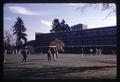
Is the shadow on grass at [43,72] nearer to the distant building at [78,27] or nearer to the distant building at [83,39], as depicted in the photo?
the distant building at [83,39]

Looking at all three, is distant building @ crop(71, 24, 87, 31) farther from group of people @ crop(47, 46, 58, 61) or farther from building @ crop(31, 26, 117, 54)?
group of people @ crop(47, 46, 58, 61)

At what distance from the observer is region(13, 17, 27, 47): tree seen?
16.5 m

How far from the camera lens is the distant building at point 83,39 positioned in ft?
54.9

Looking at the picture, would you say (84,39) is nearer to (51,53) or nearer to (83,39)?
(83,39)

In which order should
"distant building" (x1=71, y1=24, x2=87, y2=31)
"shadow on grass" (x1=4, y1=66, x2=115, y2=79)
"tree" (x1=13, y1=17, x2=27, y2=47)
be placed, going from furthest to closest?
"distant building" (x1=71, y1=24, x2=87, y2=31)
"shadow on grass" (x1=4, y1=66, x2=115, y2=79)
"tree" (x1=13, y1=17, x2=27, y2=47)

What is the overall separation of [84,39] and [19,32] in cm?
230

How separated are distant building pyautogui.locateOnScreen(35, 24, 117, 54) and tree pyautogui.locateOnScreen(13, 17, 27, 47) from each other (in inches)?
18.1

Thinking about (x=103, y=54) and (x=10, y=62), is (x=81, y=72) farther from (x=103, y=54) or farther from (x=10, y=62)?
(x=10, y=62)

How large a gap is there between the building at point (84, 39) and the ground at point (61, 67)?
34cm

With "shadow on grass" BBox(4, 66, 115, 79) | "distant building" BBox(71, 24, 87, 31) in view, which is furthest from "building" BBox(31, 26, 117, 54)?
"shadow on grass" BBox(4, 66, 115, 79)

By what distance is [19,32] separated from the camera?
16.6 metres

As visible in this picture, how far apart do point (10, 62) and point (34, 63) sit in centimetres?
81

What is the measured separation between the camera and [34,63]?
16.8m

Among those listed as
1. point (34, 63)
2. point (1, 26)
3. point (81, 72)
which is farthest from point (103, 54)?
point (1, 26)
